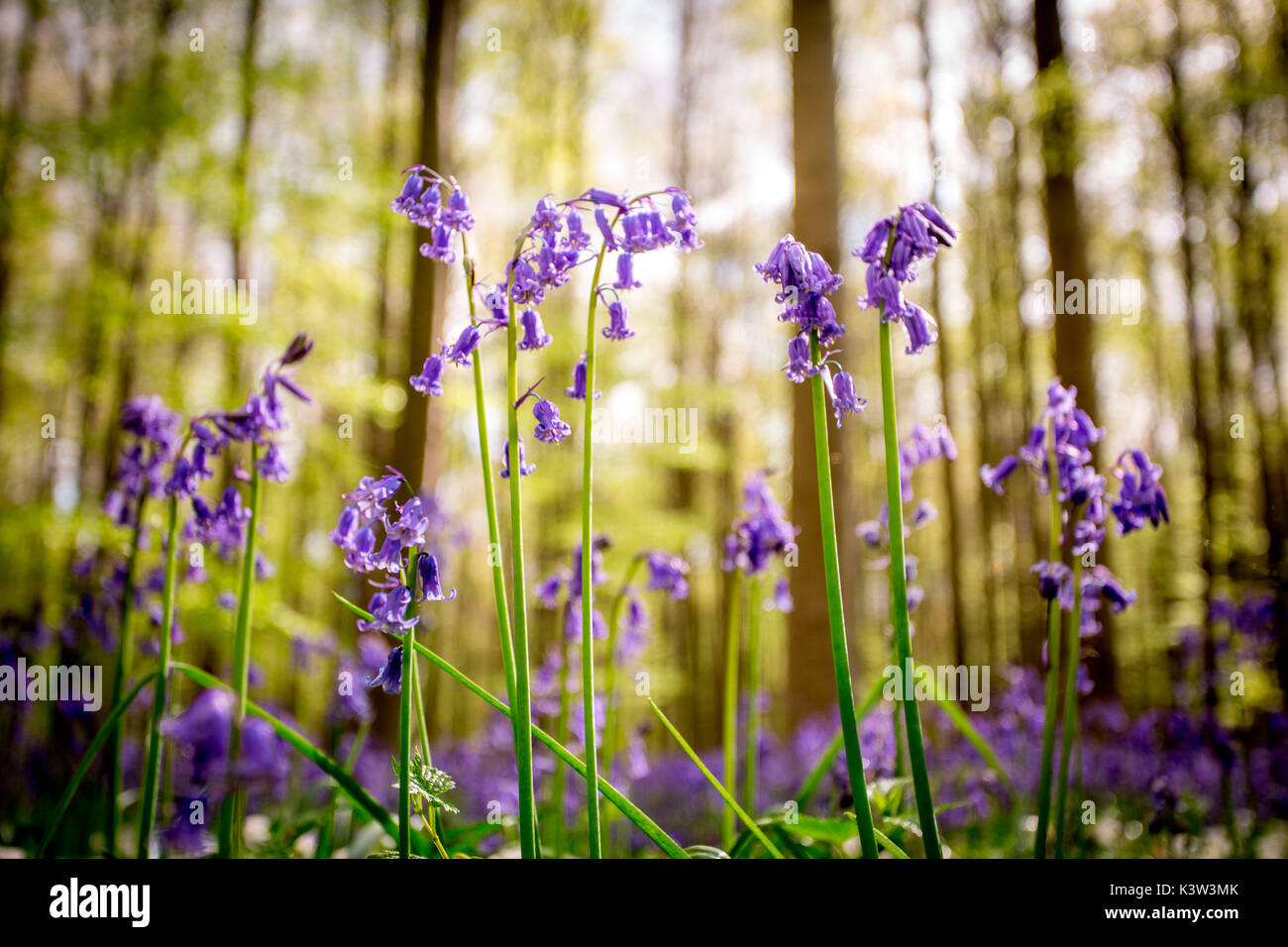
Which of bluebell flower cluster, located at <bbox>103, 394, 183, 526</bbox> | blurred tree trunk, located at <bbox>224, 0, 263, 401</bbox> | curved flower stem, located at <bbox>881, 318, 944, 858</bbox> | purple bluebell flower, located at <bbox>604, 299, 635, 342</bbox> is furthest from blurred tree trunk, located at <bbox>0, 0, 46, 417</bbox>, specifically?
curved flower stem, located at <bbox>881, 318, 944, 858</bbox>

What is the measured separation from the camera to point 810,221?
5.04 meters

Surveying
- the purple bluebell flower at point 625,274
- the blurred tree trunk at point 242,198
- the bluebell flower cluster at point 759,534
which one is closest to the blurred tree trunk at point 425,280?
the blurred tree trunk at point 242,198

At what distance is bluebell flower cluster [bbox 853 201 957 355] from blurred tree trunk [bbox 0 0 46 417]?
7.29 metres

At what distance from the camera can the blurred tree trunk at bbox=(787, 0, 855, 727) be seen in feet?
16.9

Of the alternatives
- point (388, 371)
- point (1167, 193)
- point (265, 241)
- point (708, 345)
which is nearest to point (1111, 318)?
point (1167, 193)

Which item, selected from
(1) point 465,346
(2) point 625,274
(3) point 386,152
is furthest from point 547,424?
(3) point 386,152

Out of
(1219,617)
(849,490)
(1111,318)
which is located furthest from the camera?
(1111,318)

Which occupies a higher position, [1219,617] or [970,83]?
[970,83]

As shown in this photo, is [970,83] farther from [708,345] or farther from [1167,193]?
[708,345]

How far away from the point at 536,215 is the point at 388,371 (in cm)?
863

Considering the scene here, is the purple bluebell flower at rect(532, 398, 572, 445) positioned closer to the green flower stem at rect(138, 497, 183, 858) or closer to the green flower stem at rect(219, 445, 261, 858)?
the green flower stem at rect(219, 445, 261, 858)

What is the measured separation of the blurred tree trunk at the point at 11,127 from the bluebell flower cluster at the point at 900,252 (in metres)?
7.29

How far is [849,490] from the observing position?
505 centimetres

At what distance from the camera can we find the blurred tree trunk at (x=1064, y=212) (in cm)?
555
